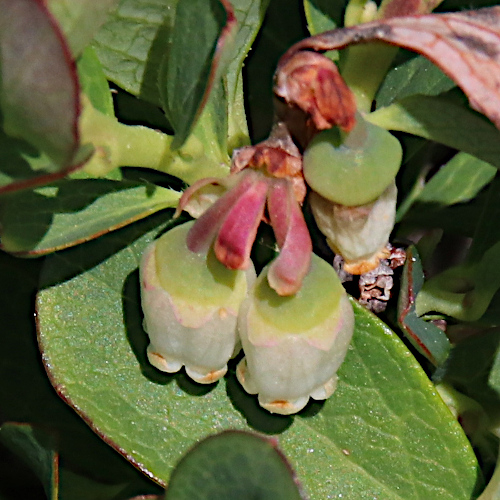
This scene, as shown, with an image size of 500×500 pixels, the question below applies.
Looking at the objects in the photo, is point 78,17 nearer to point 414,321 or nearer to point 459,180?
point 414,321

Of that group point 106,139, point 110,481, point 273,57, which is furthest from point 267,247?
point 110,481

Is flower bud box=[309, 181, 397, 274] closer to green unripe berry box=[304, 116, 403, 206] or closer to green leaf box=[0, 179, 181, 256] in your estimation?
green unripe berry box=[304, 116, 403, 206]

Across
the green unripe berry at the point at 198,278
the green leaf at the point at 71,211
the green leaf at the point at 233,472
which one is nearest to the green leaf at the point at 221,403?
the green leaf at the point at 71,211

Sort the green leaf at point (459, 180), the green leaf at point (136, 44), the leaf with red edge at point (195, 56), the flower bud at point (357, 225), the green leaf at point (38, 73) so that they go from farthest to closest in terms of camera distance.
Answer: the green leaf at point (459, 180), the green leaf at point (136, 44), the flower bud at point (357, 225), the leaf with red edge at point (195, 56), the green leaf at point (38, 73)

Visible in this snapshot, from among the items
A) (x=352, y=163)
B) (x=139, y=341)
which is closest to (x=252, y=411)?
(x=139, y=341)

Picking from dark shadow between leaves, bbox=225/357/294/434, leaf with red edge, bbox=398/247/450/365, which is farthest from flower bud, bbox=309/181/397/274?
dark shadow between leaves, bbox=225/357/294/434

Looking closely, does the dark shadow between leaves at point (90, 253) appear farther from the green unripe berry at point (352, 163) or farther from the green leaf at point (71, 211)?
the green unripe berry at point (352, 163)
